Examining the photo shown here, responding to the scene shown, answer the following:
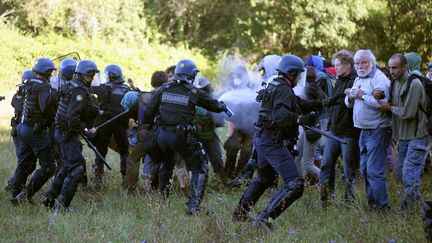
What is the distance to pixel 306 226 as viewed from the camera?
22.0 feet

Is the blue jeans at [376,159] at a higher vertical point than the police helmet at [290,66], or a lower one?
lower

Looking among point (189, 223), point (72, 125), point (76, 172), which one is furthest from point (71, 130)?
point (189, 223)

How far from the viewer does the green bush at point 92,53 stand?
24625 millimetres

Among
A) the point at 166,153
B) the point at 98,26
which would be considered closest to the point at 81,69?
the point at 166,153

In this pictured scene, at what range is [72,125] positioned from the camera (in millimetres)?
7473

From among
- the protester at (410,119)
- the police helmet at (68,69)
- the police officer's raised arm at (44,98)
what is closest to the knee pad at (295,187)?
the protester at (410,119)

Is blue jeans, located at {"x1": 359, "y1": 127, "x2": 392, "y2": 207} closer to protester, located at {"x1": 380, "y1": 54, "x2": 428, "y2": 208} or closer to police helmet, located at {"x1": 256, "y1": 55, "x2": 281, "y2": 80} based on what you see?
protester, located at {"x1": 380, "y1": 54, "x2": 428, "y2": 208}

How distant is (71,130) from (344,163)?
290 cm

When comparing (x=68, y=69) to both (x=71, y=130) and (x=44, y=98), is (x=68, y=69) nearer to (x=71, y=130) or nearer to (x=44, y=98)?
(x=44, y=98)

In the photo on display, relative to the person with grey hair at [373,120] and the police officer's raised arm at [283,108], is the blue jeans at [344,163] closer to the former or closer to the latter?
the person with grey hair at [373,120]

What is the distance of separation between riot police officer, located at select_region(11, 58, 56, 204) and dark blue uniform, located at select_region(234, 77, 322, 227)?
2.59 meters

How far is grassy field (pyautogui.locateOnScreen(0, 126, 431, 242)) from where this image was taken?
20.1ft

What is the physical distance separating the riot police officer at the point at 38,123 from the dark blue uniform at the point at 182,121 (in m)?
1.23

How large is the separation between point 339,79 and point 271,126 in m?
1.36
